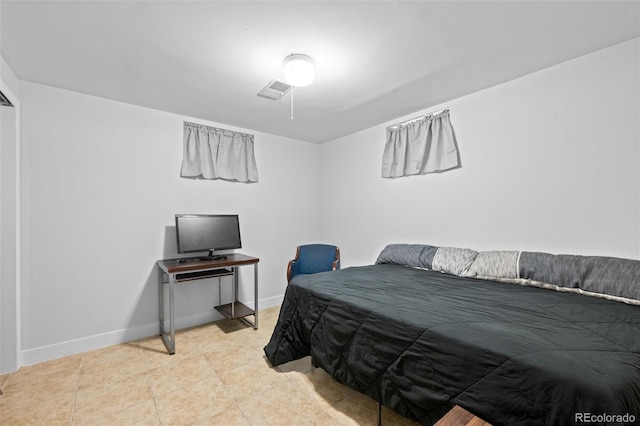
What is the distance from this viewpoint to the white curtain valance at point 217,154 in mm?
3338

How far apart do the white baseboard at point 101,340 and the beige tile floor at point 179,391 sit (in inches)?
3.1

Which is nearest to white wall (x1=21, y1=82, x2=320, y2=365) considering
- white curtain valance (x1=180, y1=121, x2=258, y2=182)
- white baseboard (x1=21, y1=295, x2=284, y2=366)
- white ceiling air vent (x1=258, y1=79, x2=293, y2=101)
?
white baseboard (x1=21, y1=295, x2=284, y2=366)

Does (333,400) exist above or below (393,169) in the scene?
below

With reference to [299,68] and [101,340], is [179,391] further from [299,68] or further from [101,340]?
[299,68]

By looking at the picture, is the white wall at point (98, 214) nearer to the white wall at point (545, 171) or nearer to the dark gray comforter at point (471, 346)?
the dark gray comforter at point (471, 346)

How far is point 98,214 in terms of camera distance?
2.79 m

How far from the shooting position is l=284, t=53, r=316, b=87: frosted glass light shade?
206 cm

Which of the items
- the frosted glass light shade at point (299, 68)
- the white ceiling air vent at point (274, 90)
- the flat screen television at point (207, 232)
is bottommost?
the flat screen television at point (207, 232)

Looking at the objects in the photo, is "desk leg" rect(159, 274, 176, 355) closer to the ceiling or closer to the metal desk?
the metal desk

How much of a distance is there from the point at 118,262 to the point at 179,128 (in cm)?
166

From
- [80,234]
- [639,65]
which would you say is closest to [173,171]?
[80,234]

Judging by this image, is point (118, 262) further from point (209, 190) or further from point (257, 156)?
point (257, 156)

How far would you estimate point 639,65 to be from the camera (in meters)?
1.90

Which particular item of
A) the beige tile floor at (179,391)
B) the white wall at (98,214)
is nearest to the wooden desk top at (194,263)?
the white wall at (98,214)
